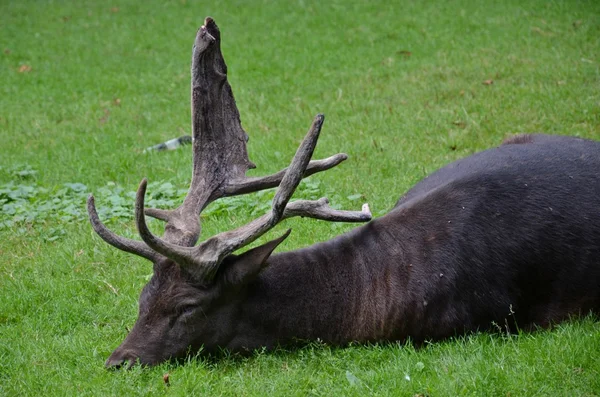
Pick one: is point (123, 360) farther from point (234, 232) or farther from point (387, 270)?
point (387, 270)

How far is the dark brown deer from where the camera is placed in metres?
5.23

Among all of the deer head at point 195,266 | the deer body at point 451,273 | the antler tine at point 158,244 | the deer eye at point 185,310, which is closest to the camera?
the antler tine at point 158,244

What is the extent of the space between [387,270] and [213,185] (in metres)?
1.27

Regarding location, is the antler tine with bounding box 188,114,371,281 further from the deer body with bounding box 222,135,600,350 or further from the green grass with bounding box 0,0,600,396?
the green grass with bounding box 0,0,600,396

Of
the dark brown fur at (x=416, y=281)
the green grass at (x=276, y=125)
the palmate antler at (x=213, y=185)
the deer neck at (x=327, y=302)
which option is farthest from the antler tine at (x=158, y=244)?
the green grass at (x=276, y=125)

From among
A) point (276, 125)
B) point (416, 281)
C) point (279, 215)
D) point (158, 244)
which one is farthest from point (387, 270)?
point (276, 125)

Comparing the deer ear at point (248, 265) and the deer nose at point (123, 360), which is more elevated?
the deer ear at point (248, 265)

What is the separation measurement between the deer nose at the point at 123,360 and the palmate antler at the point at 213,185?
566 millimetres

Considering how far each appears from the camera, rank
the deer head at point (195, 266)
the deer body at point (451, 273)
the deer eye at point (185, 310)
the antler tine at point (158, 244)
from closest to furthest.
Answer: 1. the antler tine at point (158, 244)
2. the deer head at point (195, 266)
3. the deer eye at point (185, 310)
4. the deer body at point (451, 273)

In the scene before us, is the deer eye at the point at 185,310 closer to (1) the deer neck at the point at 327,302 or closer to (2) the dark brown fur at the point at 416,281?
(2) the dark brown fur at the point at 416,281

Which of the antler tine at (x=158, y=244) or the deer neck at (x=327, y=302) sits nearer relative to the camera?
the antler tine at (x=158, y=244)

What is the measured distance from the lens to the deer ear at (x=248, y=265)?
209 inches

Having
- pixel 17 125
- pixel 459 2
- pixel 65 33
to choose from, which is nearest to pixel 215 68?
pixel 17 125

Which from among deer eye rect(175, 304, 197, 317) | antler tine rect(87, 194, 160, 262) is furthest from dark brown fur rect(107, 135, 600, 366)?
antler tine rect(87, 194, 160, 262)
